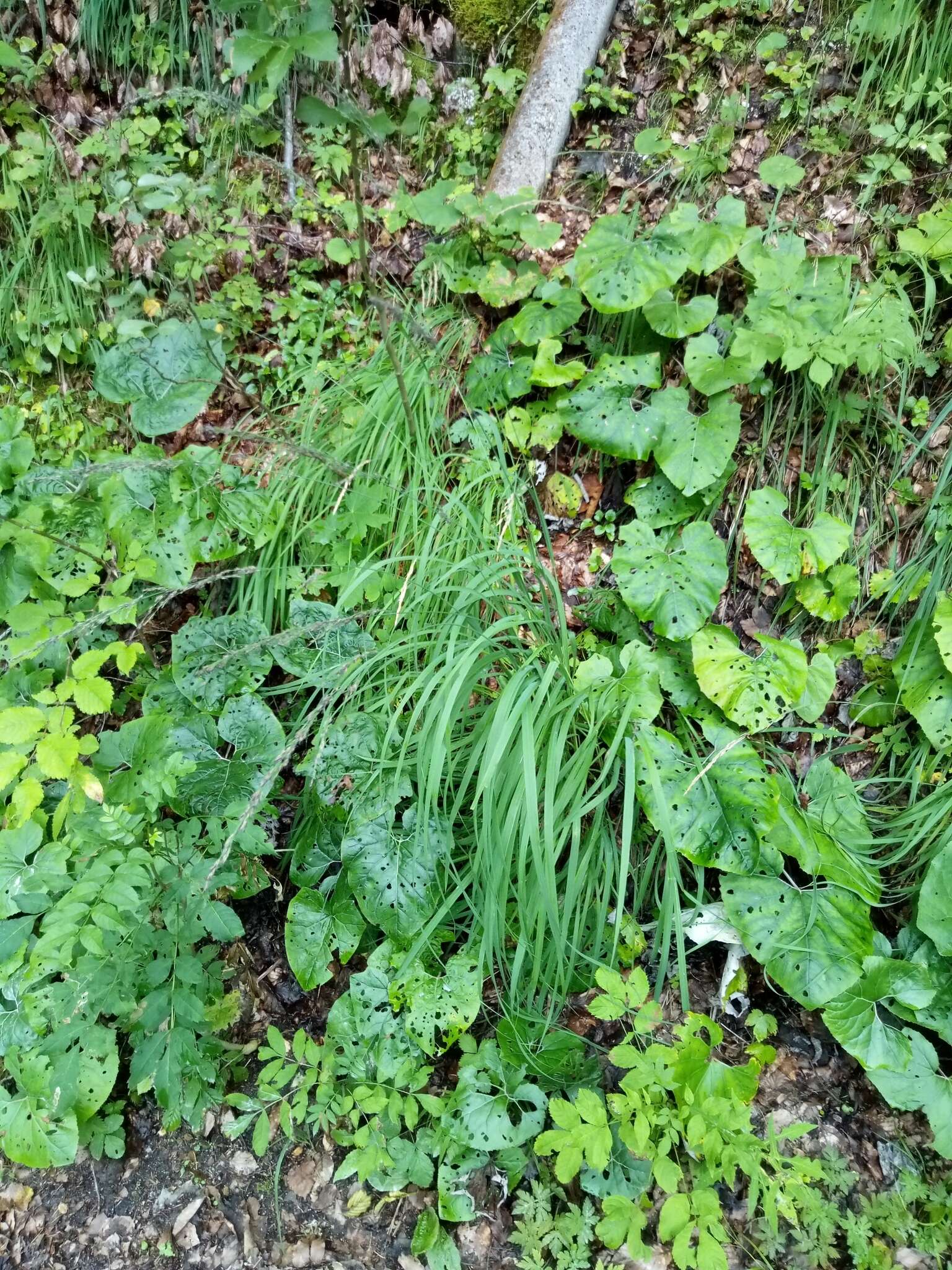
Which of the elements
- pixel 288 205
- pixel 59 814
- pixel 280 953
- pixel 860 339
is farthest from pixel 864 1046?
pixel 288 205

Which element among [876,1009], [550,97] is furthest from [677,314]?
[876,1009]

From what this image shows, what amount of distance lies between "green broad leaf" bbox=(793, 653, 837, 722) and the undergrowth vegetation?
0.04ft

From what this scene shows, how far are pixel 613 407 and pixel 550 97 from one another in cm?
145

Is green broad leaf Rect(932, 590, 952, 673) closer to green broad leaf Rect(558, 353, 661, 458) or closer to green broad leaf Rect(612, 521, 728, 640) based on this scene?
green broad leaf Rect(612, 521, 728, 640)

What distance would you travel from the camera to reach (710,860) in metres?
1.72

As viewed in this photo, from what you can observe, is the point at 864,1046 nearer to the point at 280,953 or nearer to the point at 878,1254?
the point at 878,1254

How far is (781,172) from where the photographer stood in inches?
88.0

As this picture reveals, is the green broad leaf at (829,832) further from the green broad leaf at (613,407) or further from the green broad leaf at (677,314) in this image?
A: the green broad leaf at (677,314)

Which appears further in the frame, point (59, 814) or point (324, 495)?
point (324, 495)

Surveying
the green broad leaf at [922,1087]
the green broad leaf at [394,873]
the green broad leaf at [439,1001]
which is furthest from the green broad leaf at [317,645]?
the green broad leaf at [922,1087]

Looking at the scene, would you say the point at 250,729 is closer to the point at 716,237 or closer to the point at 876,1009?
the point at 876,1009

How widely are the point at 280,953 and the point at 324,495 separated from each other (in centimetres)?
139

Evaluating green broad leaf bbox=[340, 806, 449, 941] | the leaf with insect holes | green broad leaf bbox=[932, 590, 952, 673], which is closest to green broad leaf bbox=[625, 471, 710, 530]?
green broad leaf bbox=[932, 590, 952, 673]

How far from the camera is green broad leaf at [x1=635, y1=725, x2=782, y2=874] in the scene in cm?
170
